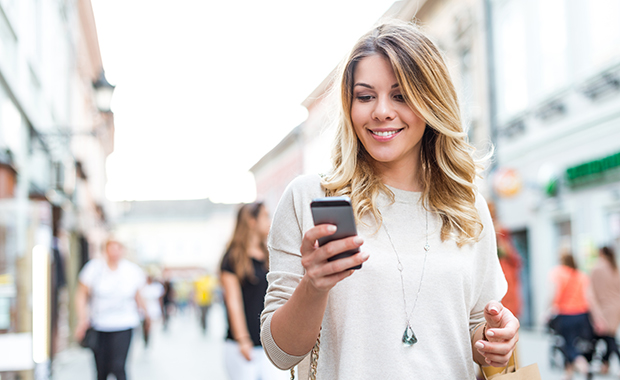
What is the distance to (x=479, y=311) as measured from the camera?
2.05 meters

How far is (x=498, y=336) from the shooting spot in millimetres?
1766

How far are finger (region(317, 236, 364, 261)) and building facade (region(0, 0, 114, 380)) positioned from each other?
4325 mm

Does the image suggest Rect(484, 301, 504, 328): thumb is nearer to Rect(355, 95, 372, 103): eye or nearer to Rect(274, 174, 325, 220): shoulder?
Rect(274, 174, 325, 220): shoulder

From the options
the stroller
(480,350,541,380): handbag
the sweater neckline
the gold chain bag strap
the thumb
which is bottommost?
the stroller

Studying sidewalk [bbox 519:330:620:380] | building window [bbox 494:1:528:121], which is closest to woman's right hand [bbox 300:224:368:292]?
sidewalk [bbox 519:330:620:380]

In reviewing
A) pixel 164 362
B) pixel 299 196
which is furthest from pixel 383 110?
pixel 164 362

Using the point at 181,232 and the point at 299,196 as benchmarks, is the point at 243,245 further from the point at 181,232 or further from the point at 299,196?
the point at 181,232

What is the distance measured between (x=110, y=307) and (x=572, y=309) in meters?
5.95

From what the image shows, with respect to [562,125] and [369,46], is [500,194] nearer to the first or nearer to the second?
[562,125]

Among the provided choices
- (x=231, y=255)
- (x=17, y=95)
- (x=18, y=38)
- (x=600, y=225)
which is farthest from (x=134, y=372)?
(x=600, y=225)

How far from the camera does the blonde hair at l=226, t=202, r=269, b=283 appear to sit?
5.11m

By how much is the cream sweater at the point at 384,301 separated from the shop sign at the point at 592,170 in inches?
461

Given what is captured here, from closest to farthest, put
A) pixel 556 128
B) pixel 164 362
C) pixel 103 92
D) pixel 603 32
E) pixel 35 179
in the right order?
pixel 35 179 → pixel 103 92 → pixel 164 362 → pixel 603 32 → pixel 556 128

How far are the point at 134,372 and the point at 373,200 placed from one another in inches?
408
